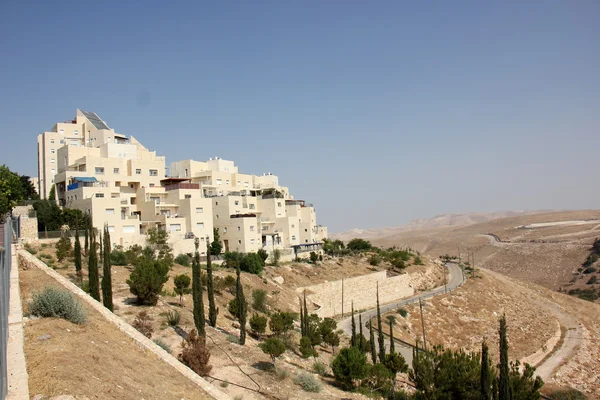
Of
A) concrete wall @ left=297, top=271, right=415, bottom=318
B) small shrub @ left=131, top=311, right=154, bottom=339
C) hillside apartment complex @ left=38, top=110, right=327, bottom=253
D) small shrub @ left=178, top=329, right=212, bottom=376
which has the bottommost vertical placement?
concrete wall @ left=297, top=271, right=415, bottom=318

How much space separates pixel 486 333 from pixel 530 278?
53900mm

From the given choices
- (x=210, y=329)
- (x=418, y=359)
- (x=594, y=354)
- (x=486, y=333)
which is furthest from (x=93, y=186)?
(x=594, y=354)

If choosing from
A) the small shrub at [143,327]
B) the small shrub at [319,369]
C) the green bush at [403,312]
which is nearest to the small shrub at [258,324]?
the small shrub at [319,369]

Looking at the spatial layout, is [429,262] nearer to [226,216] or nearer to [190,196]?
[226,216]

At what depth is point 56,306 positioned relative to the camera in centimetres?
1491

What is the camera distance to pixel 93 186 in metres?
43.5

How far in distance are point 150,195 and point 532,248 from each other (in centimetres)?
9510

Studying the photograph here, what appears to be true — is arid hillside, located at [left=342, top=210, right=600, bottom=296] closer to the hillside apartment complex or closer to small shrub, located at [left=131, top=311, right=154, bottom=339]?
the hillside apartment complex

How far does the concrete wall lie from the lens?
45.6 meters

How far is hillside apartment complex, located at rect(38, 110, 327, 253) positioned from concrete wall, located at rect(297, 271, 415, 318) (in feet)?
33.9

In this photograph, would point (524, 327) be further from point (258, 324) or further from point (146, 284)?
point (146, 284)

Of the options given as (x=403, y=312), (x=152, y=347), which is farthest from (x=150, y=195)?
(x=152, y=347)

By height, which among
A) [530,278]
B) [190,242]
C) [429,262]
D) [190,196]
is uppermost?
[190,196]

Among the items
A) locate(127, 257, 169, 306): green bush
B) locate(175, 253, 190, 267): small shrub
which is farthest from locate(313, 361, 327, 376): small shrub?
locate(175, 253, 190, 267): small shrub
